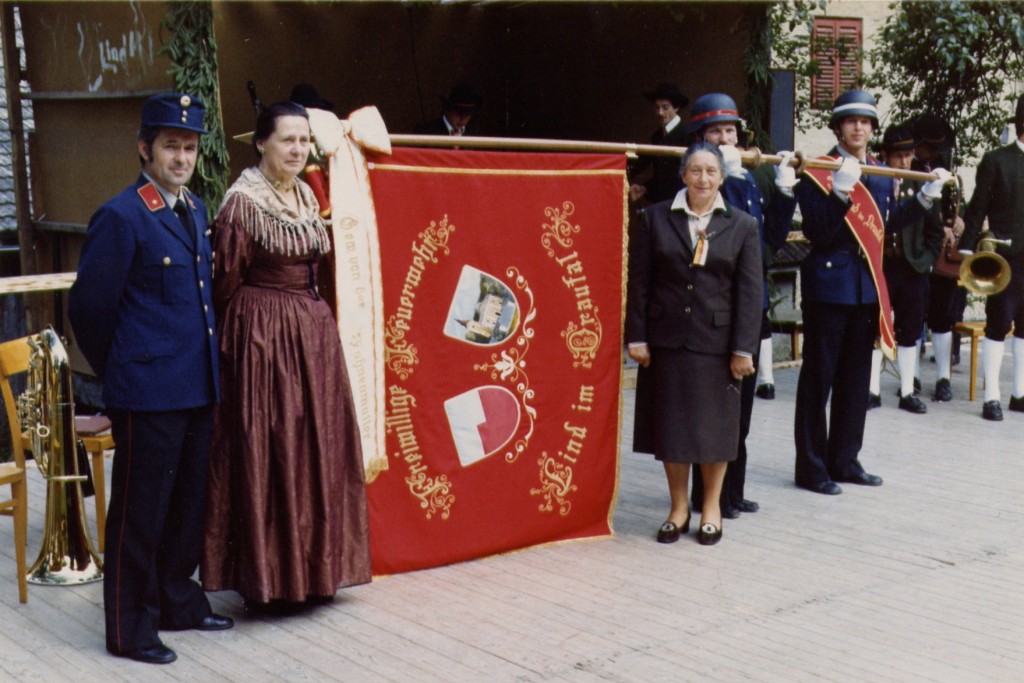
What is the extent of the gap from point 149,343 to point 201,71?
12.1 ft

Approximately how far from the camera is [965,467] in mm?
7234

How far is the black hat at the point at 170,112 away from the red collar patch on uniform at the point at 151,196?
0.66 feet

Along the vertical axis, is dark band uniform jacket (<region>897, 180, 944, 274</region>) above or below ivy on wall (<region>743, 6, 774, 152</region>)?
below

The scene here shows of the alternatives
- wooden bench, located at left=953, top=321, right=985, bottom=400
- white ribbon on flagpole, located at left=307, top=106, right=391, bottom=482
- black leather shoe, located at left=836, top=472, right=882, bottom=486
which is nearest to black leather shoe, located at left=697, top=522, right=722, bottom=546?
black leather shoe, located at left=836, top=472, right=882, bottom=486

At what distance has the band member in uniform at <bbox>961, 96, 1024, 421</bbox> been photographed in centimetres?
849

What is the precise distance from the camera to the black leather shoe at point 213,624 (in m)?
4.64

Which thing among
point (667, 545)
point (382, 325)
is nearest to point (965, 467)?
point (667, 545)

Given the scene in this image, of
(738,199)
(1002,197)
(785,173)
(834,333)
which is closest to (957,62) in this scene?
(1002,197)

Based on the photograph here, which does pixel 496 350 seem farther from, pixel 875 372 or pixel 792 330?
pixel 792 330

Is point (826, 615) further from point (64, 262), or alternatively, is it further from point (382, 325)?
point (64, 262)

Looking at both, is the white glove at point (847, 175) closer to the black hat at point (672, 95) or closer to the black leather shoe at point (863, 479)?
the black leather shoe at point (863, 479)

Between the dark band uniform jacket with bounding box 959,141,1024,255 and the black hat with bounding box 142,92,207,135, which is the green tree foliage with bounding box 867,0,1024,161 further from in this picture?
the black hat with bounding box 142,92,207,135

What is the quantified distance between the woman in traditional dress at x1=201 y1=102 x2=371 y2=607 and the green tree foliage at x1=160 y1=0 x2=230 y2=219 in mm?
3081

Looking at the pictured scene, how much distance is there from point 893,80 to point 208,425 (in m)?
7.77
